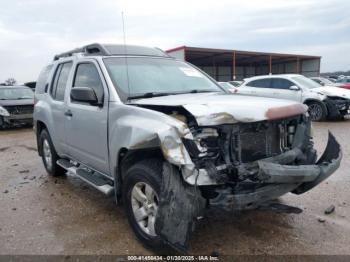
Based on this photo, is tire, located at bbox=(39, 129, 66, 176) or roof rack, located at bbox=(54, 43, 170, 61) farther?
tire, located at bbox=(39, 129, 66, 176)

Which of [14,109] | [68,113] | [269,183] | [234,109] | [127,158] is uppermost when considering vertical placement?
[234,109]

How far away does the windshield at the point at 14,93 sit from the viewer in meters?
13.3

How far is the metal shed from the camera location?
36.1 meters

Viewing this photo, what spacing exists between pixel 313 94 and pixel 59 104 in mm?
9208

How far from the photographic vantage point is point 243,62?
47406 millimetres

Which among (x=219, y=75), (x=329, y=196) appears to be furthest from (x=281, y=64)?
(x=329, y=196)

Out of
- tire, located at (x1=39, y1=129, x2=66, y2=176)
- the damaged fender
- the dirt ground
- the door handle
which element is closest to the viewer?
the damaged fender

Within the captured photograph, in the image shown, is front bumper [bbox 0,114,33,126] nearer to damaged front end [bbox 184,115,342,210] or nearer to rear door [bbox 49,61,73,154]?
rear door [bbox 49,61,73,154]

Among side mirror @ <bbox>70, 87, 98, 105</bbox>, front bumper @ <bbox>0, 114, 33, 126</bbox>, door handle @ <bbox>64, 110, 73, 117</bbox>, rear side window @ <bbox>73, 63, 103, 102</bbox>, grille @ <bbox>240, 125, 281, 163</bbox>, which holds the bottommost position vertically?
front bumper @ <bbox>0, 114, 33, 126</bbox>

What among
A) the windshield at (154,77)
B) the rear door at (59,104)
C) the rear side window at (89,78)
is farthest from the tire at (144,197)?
the rear door at (59,104)

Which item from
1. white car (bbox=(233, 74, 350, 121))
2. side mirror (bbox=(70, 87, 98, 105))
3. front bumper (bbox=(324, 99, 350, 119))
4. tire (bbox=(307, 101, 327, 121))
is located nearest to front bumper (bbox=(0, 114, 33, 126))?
white car (bbox=(233, 74, 350, 121))

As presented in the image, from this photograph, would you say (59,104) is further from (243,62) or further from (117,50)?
(243,62)

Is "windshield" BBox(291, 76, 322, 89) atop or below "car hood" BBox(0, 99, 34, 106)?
atop

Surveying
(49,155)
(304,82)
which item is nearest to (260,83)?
(304,82)
